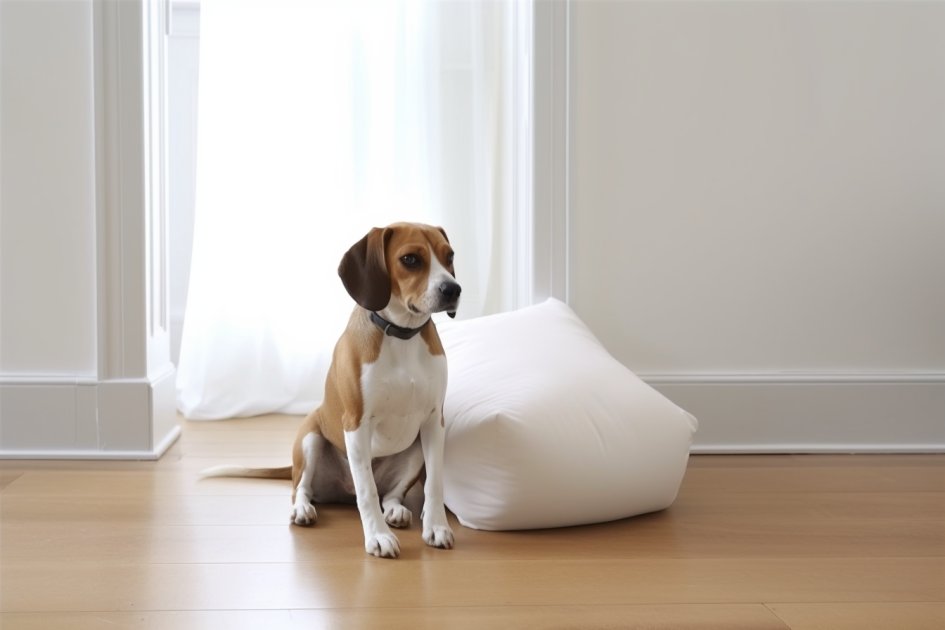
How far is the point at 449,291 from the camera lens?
1744mm

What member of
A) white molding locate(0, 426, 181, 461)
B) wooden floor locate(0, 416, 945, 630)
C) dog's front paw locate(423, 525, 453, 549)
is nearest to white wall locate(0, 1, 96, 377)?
white molding locate(0, 426, 181, 461)

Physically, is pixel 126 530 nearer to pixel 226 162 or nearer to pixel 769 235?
pixel 226 162

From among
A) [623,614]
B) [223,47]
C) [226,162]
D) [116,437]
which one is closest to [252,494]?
[116,437]

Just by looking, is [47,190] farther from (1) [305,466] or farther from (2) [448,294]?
(2) [448,294]

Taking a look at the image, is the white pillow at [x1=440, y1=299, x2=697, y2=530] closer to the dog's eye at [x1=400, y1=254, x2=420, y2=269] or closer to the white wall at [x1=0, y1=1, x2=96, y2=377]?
the dog's eye at [x1=400, y1=254, x2=420, y2=269]

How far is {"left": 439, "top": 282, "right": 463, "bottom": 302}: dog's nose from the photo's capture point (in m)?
1.74

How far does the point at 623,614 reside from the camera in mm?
1484

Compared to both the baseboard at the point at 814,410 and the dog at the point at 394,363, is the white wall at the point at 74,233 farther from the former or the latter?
the baseboard at the point at 814,410

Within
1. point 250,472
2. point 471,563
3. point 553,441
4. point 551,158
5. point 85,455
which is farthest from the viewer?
point 551,158

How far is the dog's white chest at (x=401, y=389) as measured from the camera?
183cm

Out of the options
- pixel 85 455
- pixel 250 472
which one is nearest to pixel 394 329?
pixel 250 472

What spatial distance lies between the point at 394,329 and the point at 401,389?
0.39 ft

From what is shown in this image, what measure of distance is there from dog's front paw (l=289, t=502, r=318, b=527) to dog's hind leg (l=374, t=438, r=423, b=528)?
0.15m

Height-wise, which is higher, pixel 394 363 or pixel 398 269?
pixel 398 269
